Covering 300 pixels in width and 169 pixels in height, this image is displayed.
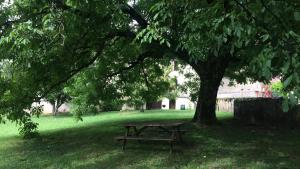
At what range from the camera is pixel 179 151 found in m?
13.4

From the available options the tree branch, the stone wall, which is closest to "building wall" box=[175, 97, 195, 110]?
the stone wall

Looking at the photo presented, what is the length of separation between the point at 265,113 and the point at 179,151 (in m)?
8.32

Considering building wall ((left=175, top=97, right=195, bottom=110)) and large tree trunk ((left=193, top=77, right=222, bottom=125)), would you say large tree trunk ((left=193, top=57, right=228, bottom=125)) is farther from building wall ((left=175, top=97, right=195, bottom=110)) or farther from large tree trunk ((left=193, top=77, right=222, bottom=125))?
building wall ((left=175, top=97, right=195, bottom=110))

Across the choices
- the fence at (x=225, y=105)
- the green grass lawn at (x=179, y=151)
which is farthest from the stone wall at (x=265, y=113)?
the fence at (x=225, y=105)

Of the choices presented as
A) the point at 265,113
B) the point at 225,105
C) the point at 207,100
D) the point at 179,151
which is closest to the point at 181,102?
the point at 225,105

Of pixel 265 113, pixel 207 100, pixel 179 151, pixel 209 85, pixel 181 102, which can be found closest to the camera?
pixel 179 151

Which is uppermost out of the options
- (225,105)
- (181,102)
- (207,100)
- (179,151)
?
(181,102)

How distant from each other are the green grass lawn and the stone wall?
230 cm

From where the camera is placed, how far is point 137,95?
2317cm

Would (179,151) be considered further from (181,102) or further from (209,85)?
(181,102)

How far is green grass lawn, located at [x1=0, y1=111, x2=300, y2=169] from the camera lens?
40.0ft

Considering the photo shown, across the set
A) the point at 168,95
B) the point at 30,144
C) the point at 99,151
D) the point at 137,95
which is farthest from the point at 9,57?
the point at 168,95

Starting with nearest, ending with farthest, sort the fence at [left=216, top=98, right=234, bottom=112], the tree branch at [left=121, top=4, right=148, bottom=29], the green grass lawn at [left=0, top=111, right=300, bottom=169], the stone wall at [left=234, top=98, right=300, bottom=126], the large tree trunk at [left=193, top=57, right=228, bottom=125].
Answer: the green grass lawn at [left=0, top=111, right=300, bottom=169] < the tree branch at [left=121, top=4, right=148, bottom=29] < the large tree trunk at [left=193, top=57, right=228, bottom=125] < the stone wall at [left=234, top=98, right=300, bottom=126] < the fence at [left=216, top=98, right=234, bottom=112]

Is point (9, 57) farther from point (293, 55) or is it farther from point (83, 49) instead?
point (293, 55)
